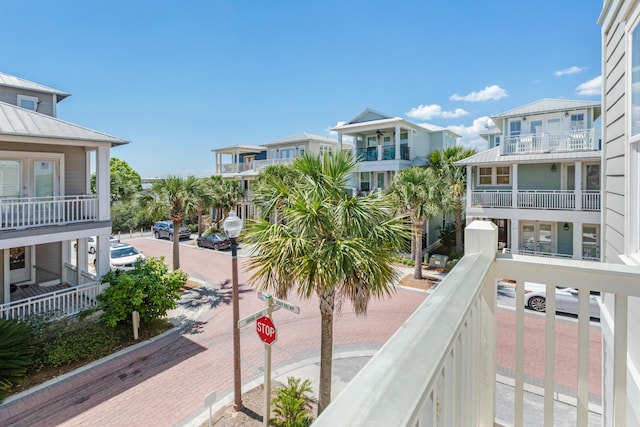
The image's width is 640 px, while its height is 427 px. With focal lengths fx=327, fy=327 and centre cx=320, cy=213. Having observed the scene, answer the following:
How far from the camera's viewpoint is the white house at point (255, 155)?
98.3ft

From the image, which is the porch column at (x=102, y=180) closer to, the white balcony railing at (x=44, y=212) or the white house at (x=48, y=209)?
the white house at (x=48, y=209)

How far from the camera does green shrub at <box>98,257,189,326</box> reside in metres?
9.85

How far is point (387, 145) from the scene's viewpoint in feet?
78.1

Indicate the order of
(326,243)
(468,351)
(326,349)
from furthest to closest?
(326,349)
(326,243)
(468,351)

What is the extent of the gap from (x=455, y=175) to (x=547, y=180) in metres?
4.53

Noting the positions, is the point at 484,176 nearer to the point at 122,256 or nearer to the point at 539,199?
the point at 539,199

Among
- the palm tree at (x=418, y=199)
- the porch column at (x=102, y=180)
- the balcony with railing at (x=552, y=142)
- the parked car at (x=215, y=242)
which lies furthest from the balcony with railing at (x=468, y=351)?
the parked car at (x=215, y=242)

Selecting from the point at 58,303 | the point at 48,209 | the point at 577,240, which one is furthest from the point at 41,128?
the point at 577,240

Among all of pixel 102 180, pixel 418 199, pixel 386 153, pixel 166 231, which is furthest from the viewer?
pixel 166 231

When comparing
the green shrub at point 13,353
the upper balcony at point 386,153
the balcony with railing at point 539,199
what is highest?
the upper balcony at point 386,153

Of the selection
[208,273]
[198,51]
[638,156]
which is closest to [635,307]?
[638,156]

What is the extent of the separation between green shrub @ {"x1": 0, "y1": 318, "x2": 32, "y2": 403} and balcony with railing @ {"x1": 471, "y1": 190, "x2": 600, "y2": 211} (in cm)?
1832

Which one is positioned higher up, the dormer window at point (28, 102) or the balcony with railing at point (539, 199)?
the dormer window at point (28, 102)

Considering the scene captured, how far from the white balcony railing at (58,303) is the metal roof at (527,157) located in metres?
17.0
